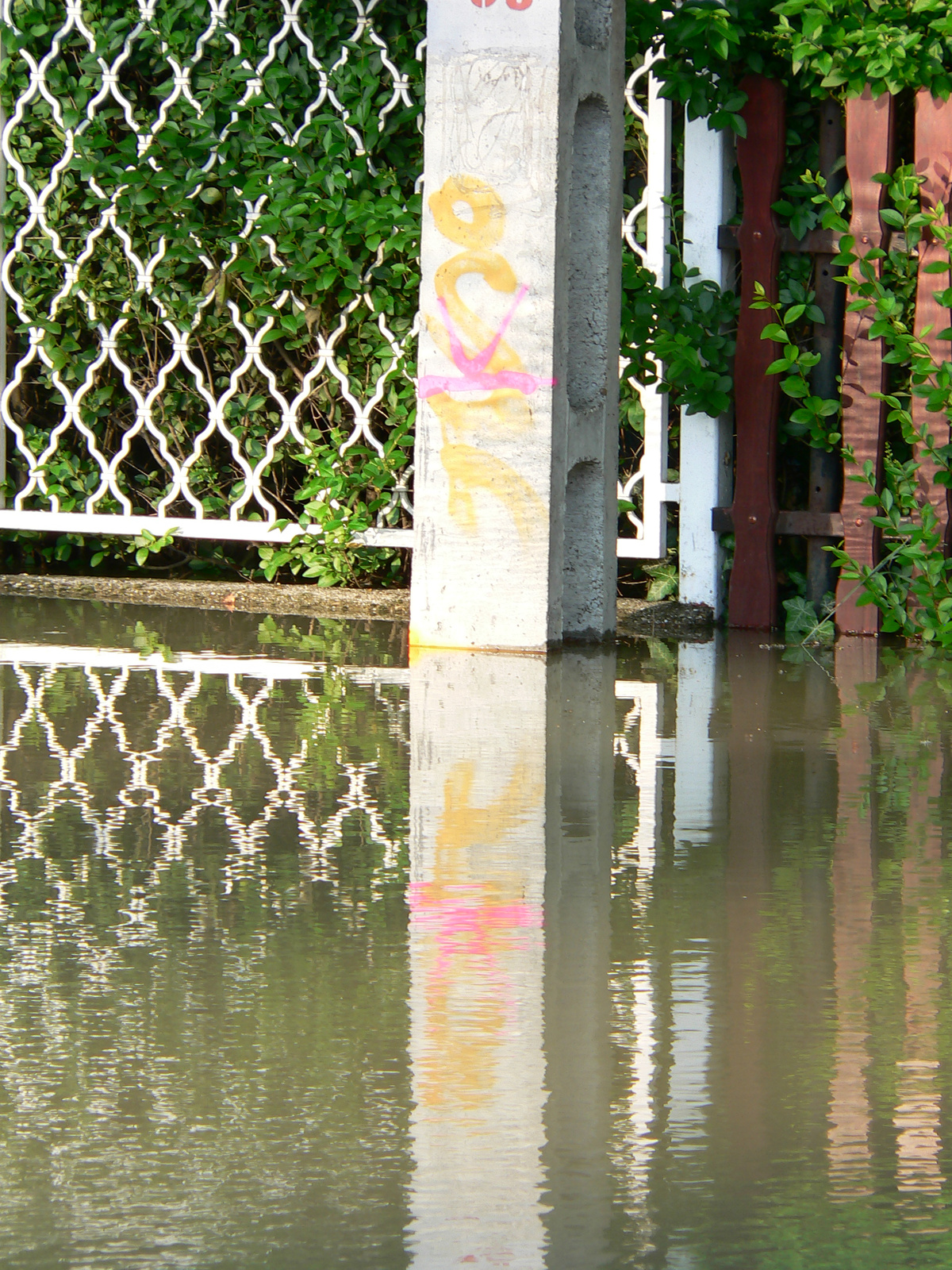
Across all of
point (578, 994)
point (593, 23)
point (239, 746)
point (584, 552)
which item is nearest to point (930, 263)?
point (593, 23)

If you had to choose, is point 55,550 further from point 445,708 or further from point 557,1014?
point 557,1014

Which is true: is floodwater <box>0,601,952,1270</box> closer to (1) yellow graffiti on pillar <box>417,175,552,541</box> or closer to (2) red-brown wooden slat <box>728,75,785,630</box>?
(1) yellow graffiti on pillar <box>417,175,552,541</box>

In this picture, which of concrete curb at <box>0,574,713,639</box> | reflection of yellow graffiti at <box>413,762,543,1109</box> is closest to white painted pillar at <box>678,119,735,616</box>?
concrete curb at <box>0,574,713,639</box>

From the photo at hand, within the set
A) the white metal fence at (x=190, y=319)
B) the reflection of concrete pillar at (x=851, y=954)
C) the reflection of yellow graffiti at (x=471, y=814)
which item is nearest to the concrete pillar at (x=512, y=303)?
the white metal fence at (x=190, y=319)

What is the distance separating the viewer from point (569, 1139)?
1.88 metres

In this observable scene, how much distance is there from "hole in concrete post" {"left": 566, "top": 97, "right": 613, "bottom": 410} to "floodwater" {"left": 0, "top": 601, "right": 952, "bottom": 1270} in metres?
1.30

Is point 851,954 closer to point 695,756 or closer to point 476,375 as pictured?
point 695,756

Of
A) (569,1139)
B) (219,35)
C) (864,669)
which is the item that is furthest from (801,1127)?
(219,35)

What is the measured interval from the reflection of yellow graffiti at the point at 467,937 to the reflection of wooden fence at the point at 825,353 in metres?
2.28

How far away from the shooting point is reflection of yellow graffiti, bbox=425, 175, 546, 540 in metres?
4.93

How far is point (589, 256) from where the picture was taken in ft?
16.9

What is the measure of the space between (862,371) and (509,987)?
11.5 ft

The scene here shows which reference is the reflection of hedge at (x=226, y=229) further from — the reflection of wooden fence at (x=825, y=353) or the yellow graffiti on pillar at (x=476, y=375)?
the reflection of wooden fence at (x=825, y=353)

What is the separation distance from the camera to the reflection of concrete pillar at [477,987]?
1.72 meters
